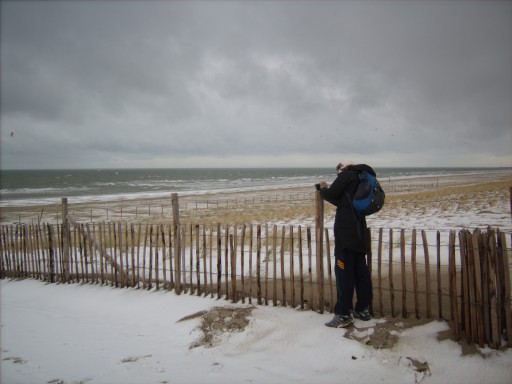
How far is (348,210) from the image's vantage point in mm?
3934

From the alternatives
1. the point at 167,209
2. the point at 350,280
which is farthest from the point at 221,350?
the point at 167,209

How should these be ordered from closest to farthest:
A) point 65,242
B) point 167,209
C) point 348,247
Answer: point 348,247, point 65,242, point 167,209

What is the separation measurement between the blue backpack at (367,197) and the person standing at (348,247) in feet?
A: 0.19

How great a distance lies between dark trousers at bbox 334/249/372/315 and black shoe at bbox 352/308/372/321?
0.05m

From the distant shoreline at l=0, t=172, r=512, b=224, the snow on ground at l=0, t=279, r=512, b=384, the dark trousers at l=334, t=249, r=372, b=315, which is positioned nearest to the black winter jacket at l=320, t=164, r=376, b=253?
the dark trousers at l=334, t=249, r=372, b=315

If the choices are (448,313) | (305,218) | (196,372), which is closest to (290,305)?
(196,372)

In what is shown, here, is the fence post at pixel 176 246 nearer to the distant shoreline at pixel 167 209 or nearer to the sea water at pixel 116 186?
the distant shoreline at pixel 167 209

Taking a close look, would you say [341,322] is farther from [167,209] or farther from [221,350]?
[167,209]

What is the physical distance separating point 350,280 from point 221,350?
1813mm

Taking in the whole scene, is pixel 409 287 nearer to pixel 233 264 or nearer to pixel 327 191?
pixel 327 191

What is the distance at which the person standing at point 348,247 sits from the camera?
12.8 ft

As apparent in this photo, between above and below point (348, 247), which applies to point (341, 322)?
below

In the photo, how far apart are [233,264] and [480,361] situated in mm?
3282

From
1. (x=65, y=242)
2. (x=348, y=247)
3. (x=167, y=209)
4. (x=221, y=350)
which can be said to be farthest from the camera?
(x=167, y=209)
